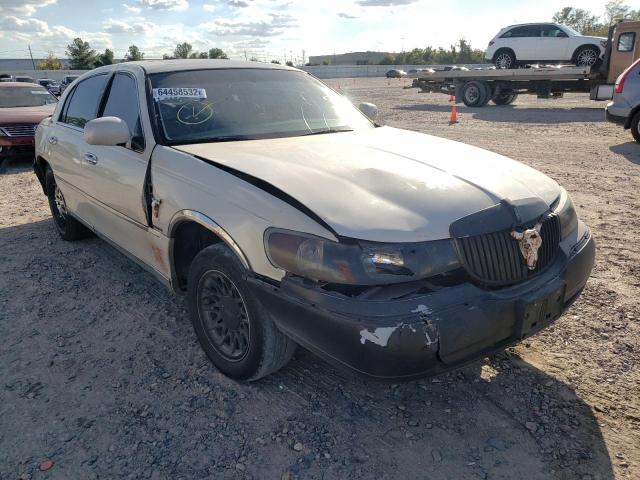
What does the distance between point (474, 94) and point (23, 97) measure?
A: 48.4 ft

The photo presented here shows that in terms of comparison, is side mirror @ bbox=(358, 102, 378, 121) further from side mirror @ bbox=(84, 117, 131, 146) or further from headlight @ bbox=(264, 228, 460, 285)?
headlight @ bbox=(264, 228, 460, 285)

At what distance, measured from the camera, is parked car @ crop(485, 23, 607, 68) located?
60.1ft

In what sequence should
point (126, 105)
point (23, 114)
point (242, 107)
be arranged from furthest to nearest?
point (23, 114) < point (126, 105) < point (242, 107)

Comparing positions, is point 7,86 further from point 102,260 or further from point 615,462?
point 615,462

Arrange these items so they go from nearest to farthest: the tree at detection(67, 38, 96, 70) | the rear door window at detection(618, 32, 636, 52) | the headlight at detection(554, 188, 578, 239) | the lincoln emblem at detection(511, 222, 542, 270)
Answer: the lincoln emblem at detection(511, 222, 542, 270) → the headlight at detection(554, 188, 578, 239) → the rear door window at detection(618, 32, 636, 52) → the tree at detection(67, 38, 96, 70)

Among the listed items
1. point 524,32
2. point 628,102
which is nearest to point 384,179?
point 628,102

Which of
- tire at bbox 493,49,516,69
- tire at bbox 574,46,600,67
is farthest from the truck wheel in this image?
tire at bbox 574,46,600,67

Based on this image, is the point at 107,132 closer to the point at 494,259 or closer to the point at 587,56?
the point at 494,259

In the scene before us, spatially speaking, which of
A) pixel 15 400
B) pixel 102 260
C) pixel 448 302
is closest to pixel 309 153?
pixel 448 302

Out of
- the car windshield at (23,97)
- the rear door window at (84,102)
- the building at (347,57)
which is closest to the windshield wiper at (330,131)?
the rear door window at (84,102)

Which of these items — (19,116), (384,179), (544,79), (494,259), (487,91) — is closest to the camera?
(494,259)

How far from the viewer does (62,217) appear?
16.6ft

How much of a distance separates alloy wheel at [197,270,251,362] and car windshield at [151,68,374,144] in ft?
3.12

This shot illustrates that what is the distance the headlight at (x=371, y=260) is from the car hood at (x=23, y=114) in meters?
9.36
